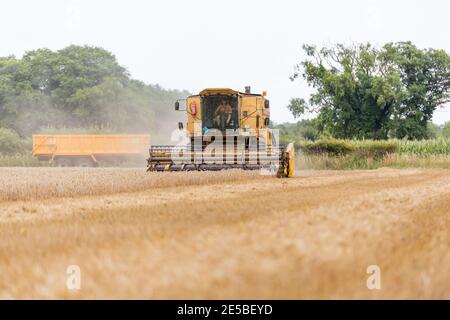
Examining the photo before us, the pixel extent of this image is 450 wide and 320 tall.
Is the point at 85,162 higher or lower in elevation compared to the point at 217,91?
lower

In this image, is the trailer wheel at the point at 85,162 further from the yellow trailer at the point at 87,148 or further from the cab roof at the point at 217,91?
the cab roof at the point at 217,91

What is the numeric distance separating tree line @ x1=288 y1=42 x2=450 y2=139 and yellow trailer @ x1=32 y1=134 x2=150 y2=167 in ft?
43.2

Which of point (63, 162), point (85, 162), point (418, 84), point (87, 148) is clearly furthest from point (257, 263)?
point (418, 84)

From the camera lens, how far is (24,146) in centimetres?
3784

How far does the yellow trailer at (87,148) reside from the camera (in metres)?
32.7

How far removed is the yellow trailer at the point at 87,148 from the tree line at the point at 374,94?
13.2m

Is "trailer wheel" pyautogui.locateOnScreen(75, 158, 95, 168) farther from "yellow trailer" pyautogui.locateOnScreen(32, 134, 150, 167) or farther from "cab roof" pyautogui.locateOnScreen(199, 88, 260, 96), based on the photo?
"cab roof" pyautogui.locateOnScreen(199, 88, 260, 96)

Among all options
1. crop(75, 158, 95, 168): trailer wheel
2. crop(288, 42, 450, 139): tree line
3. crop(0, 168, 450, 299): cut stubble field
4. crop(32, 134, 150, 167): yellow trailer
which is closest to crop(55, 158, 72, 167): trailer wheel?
crop(32, 134, 150, 167): yellow trailer

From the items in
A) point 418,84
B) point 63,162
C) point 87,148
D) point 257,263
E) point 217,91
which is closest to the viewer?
point 257,263

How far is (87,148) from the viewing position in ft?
109

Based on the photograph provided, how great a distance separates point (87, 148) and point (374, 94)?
671 inches

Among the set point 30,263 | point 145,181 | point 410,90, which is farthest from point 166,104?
Answer: point 30,263

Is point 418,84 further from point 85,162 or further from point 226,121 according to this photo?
point 226,121

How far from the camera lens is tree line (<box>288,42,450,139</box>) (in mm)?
40438
